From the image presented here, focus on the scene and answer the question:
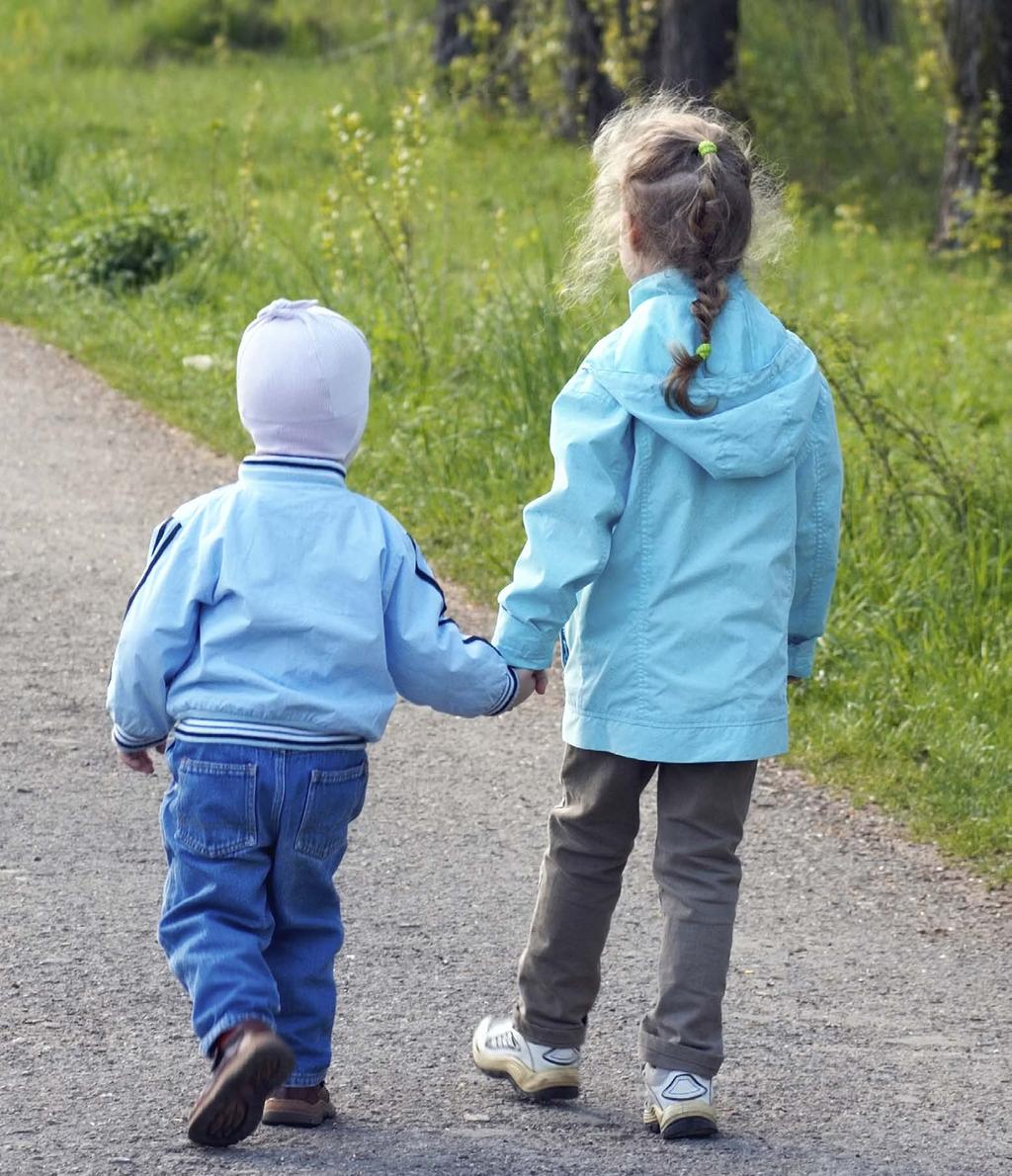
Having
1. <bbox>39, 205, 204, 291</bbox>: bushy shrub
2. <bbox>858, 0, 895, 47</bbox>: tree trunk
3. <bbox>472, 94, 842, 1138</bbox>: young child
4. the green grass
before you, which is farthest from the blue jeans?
<bbox>858, 0, 895, 47</bbox>: tree trunk

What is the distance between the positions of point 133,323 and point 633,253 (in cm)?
602

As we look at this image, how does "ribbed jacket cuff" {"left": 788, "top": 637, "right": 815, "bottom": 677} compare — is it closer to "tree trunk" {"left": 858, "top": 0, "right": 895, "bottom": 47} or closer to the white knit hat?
the white knit hat

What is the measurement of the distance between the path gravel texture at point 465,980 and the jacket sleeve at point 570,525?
74 centimetres

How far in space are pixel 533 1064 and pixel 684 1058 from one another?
0.26 meters

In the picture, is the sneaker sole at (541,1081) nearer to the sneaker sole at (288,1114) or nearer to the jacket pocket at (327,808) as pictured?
the sneaker sole at (288,1114)

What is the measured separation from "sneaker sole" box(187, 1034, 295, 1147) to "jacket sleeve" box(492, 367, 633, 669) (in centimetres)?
66

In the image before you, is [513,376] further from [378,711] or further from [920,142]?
[920,142]

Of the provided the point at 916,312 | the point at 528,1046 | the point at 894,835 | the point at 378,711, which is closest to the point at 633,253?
the point at 378,711

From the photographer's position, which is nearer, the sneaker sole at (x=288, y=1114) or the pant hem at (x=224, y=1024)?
the pant hem at (x=224, y=1024)

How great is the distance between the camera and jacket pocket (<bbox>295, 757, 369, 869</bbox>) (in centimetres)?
268

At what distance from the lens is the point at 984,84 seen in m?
11.8

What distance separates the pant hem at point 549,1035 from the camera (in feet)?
9.86

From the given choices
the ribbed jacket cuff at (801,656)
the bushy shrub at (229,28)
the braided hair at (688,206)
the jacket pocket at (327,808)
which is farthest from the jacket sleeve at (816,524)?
the bushy shrub at (229,28)

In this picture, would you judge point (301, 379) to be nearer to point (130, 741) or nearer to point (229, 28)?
point (130, 741)
